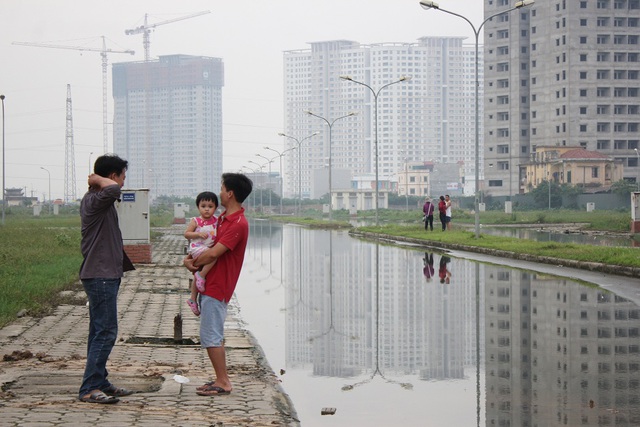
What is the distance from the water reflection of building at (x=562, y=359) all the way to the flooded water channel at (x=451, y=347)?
0.05 ft

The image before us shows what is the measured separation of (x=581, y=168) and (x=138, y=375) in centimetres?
9478

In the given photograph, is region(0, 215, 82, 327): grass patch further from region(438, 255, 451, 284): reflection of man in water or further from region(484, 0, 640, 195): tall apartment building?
region(484, 0, 640, 195): tall apartment building

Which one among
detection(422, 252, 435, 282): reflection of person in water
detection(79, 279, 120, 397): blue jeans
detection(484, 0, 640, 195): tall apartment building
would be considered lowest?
detection(422, 252, 435, 282): reflection of person in water

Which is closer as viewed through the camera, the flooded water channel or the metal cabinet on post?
the flooded water channel

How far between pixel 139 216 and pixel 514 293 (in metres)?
10.5

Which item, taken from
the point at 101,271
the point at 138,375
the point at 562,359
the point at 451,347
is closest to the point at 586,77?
the point at 451,347

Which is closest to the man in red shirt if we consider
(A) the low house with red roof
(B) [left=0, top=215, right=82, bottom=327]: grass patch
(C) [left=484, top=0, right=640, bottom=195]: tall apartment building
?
(B) [left=0, top=215, right=82, bottom=327]: grass patch

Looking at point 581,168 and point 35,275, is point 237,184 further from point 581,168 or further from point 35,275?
point 581,168

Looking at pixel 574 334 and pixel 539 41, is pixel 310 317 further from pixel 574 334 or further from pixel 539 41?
pixel 539 41

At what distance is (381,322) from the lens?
12.8 m

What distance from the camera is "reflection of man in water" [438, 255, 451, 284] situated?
19.1 m

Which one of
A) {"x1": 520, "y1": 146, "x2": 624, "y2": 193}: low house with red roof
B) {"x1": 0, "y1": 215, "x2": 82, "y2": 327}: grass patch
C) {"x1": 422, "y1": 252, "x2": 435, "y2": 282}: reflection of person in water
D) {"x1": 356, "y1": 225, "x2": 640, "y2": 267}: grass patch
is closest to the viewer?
{"x1": 0, "y1": 215, "x2": 82, "y2": 327}: grass patch

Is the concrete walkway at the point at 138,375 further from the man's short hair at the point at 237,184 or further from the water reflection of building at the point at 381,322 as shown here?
the man's short hair at the point at 237,184

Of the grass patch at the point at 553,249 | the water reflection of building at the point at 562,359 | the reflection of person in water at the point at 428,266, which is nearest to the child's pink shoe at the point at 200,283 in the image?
the water reflection of building at the point at 562,359
